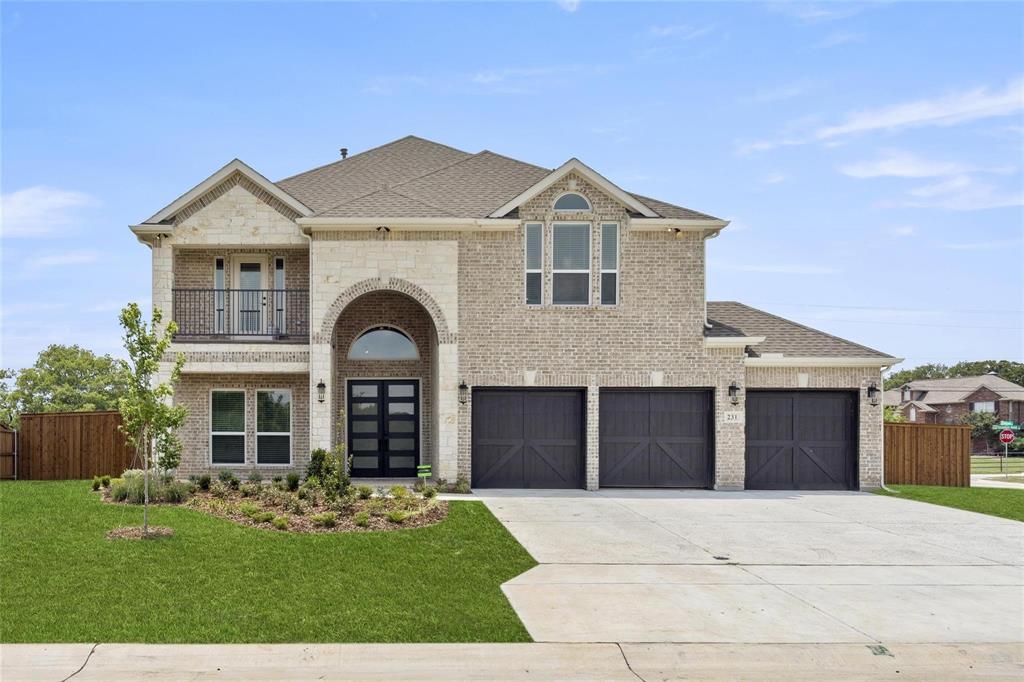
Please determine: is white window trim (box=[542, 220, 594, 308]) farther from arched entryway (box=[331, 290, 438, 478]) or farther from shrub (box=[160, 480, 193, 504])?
shrub (box=[160, 480, 193, 504])

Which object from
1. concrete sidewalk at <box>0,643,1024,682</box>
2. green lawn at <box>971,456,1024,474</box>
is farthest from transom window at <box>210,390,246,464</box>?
green lawn at <box>971,456,1024,474</box>

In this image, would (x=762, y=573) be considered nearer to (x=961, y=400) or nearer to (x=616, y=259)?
(x=616, y=259)

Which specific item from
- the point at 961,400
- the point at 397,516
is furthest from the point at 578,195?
the point at 961,400

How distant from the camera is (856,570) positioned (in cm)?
1049

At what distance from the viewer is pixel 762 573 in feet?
33.4

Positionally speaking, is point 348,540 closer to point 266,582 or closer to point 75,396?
point 266,582

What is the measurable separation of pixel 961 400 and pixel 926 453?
51.9m

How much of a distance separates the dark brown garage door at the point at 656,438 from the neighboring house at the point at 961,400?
5177cm

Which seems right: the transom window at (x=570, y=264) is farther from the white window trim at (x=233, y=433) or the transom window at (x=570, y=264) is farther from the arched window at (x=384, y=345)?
the white window trim at (x=233, y=433)

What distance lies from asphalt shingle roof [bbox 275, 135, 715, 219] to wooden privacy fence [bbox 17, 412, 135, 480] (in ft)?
24.4

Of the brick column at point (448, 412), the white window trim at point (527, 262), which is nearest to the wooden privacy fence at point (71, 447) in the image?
the brick column at point (448, 412)

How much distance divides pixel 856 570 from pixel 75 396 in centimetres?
4298

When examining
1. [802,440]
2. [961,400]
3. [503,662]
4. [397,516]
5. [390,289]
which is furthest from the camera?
[961,400]

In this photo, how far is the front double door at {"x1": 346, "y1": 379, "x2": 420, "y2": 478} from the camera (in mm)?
19328
